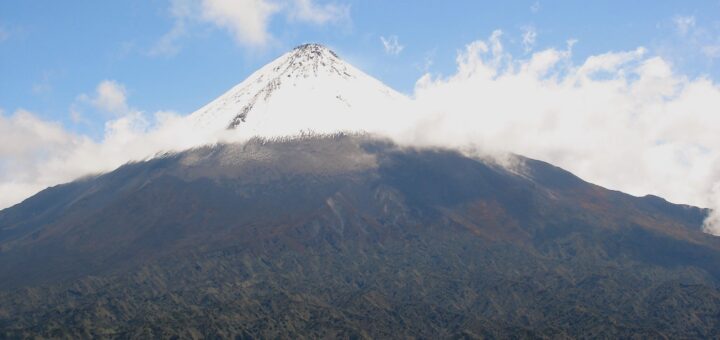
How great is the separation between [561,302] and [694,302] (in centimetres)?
2962

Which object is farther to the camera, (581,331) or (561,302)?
(561,302)

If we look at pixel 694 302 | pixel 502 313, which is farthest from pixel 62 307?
pixel 694 302

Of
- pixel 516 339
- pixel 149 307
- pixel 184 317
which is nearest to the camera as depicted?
pixel 516 339

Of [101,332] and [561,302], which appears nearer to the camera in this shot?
[101,332]

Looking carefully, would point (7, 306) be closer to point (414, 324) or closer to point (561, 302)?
point (414, 324)

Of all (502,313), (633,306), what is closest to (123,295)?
(502,313)

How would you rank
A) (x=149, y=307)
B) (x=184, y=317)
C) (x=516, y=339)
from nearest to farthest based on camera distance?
(x=516, y=339) → (x=184, y=317) → (x=149, y=307)

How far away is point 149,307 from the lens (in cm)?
18950

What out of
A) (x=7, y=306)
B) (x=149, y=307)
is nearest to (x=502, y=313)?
(x=149, y=307)

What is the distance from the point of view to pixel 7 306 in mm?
195875

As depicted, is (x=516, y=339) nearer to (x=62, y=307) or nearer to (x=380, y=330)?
(x=380, y=330)

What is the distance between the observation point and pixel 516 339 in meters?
167

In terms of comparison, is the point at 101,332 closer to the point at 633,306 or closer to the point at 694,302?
the point at 633,306

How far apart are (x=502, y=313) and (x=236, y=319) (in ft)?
185
